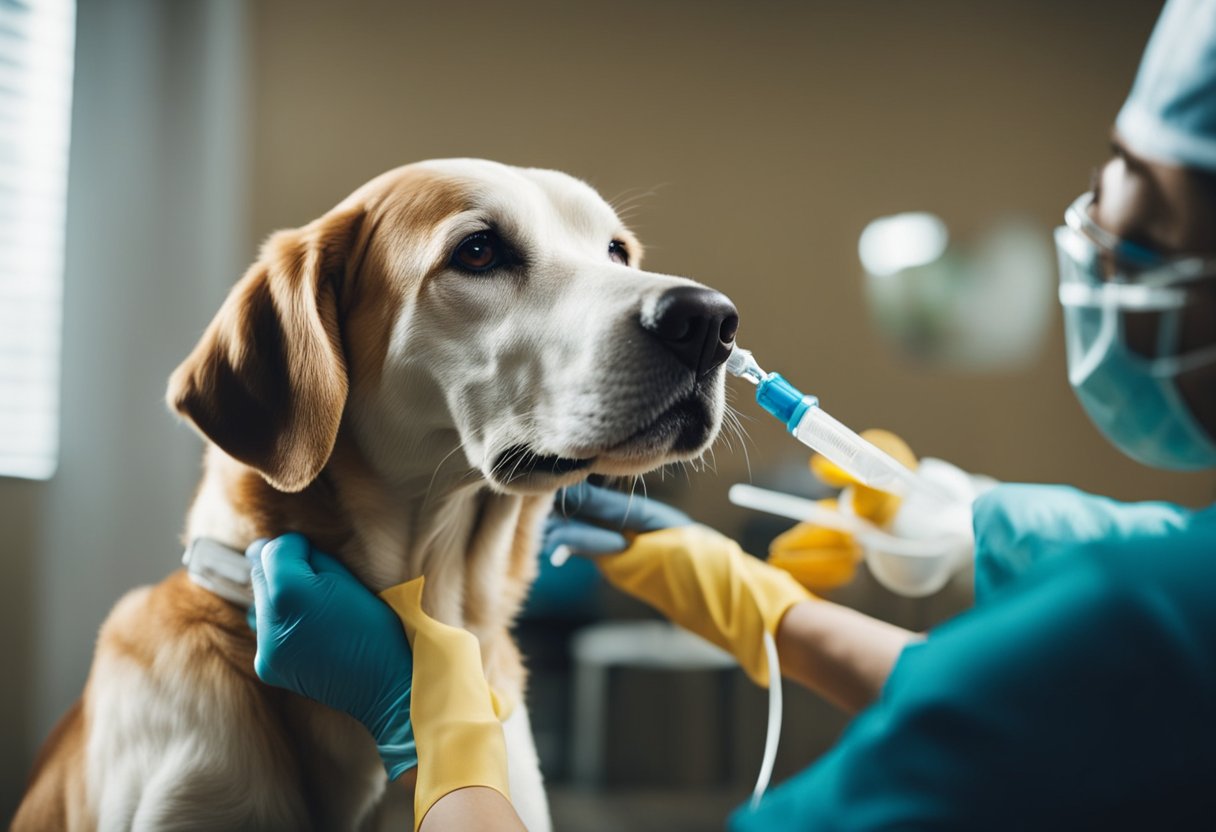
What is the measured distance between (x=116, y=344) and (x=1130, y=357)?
1.52 metres

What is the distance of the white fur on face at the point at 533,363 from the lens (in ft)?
2.56

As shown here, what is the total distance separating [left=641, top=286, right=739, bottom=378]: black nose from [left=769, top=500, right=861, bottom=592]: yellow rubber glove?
607 millimetres

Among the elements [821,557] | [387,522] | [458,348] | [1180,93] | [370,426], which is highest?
[1180,93]

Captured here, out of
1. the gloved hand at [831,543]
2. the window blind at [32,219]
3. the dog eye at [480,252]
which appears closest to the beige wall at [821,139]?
the window blind at [32,219]

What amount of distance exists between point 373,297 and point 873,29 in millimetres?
3441

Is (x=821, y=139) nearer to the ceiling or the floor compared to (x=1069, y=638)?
nearer to the ceiling

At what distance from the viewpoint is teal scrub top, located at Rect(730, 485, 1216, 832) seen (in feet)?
1.63

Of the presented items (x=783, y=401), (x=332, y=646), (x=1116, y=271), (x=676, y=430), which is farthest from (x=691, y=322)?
(x=332, y=646)

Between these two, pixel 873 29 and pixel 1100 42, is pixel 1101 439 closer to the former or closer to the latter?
pixel 1100 42

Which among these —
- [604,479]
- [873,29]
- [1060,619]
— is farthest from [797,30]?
[1060,619]

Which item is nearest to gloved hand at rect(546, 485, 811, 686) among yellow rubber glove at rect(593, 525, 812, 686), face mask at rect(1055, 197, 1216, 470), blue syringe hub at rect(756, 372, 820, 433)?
yellow rubber glove at rect(593, 525, 812, 686)

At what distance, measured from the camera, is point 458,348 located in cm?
88

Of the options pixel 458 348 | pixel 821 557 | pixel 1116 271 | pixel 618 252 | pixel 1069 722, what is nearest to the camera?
pixel 1069 722

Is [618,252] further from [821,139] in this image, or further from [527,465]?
[821,139]
